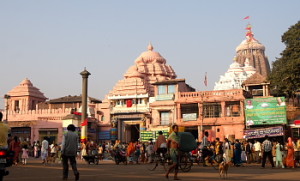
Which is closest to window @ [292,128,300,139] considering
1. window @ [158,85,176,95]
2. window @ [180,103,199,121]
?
window @ [180,103,199,121]

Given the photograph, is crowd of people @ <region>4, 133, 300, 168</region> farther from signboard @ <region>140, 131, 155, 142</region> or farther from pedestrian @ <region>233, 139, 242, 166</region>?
signboard @ <region>140, 131, 155, 142</region>

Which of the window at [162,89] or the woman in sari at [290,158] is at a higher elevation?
the window at [162,89]

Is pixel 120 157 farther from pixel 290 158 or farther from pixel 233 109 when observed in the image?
pixel 233 109

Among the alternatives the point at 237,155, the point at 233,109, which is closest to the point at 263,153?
the point at 237,155

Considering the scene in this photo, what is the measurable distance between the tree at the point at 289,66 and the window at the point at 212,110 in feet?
17.1

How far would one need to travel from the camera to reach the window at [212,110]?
34.7 metres

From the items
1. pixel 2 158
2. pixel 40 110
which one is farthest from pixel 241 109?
pixel 2 158

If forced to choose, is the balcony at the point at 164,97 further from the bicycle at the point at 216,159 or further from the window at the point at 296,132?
the bicycle at the point at 216,159

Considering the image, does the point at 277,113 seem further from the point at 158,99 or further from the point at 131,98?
the point at 131,98

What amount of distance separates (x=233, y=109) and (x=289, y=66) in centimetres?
667

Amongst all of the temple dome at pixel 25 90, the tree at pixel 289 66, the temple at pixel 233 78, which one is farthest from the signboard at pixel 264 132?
the temple dome at pixel 25 90

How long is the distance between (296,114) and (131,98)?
1901cm

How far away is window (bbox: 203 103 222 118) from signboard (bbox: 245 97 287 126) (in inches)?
116

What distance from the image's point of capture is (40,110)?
46.0 metres
